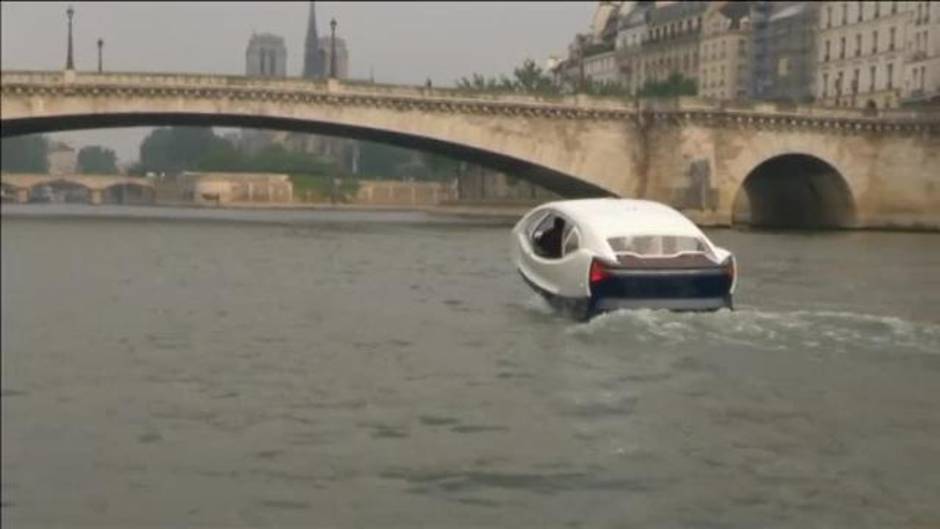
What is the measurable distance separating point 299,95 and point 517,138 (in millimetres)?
8415

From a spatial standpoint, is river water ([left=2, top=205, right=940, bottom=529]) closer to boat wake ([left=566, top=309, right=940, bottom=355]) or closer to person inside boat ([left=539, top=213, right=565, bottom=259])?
boat wake ([left=566, top=309, right=940, bottom=355])

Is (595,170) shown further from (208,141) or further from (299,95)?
(208,141)

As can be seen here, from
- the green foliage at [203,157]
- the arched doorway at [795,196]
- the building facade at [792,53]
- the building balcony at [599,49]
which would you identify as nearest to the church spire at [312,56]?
the green foliage at [203,157]

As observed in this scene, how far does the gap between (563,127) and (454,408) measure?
42810 millimetres

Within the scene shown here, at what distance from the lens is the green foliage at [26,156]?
11.5 m

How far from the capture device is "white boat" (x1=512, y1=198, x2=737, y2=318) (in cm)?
1606

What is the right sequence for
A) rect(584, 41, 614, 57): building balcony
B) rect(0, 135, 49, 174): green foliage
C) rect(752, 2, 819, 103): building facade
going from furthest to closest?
rect(584, 41, 614, 57): building balcony < rect(752, 2, 819, 103): building facade < rect(0, 135, 49, 174): green foliage

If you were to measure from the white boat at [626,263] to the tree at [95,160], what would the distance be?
269 inches

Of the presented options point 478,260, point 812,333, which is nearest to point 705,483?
point 812,333

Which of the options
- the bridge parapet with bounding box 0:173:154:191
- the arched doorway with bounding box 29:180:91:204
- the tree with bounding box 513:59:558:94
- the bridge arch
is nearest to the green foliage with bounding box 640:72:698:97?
the tree with bounding box 513:59:558:94

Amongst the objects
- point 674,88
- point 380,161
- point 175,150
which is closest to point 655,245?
point 175,150

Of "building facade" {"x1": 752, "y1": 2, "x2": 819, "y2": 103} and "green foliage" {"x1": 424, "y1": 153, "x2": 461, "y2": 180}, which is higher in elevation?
"building facade" {"x1": 752, "y1": 2, "x2": 819, "y2": 103}

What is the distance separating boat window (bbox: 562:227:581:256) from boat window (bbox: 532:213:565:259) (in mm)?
561

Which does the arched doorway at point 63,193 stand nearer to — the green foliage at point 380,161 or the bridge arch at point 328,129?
the bridge arch at point 328,129
